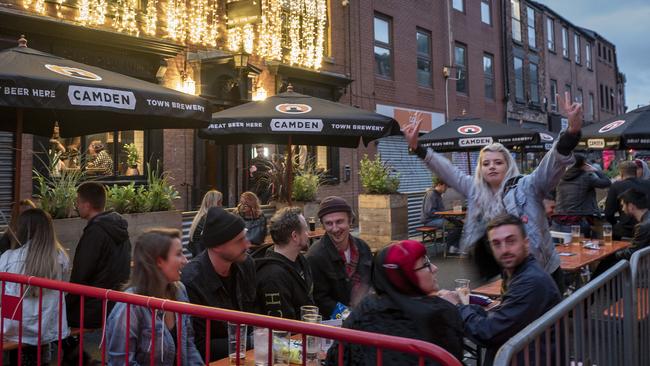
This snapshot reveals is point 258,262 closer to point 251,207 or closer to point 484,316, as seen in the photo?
point 484,316

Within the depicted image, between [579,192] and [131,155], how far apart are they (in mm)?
9022

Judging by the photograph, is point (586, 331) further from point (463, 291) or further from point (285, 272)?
point (285, 272)

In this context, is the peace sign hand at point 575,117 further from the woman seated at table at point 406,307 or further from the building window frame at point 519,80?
the building window frame at point 519,80

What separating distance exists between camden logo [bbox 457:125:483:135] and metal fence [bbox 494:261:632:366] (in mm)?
8438

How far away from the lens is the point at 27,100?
4211 mm

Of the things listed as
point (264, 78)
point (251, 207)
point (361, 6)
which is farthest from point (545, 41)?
point (251, 207)

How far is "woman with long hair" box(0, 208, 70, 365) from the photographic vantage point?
4.39m

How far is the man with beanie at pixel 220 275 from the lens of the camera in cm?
384

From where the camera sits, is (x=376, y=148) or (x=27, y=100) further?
(x=376, y=148)

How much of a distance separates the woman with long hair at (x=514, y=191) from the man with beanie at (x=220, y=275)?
177 cm

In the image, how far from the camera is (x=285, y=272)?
4.18 m

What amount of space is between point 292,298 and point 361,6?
15493 millimetres

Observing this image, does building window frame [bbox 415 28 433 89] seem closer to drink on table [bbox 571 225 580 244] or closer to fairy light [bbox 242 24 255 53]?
fairy light [bbox 242 24 255 53]

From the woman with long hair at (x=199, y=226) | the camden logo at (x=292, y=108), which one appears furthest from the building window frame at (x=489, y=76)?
the woman with long hair at (x=199, y=226)
